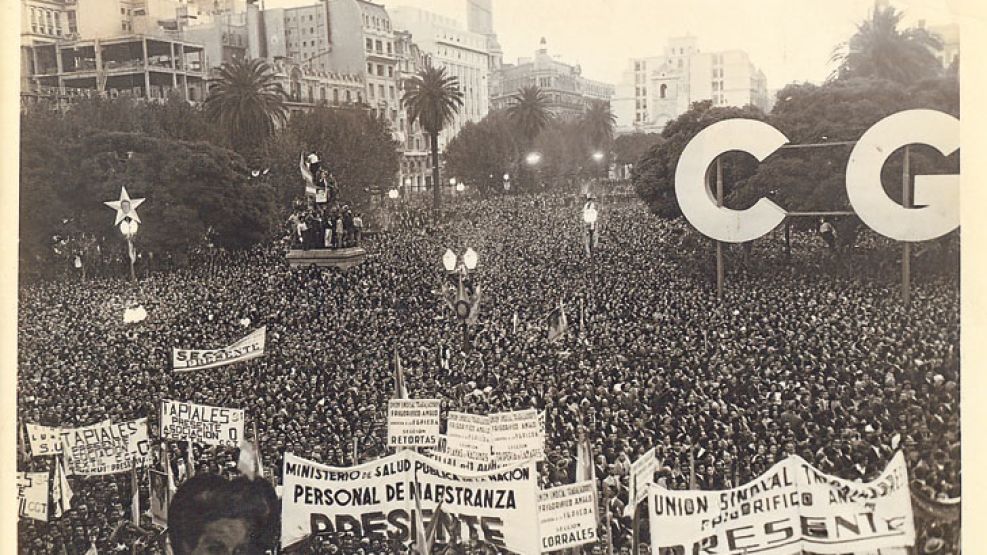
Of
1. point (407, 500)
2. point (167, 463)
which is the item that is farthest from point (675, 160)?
point (167, 463)

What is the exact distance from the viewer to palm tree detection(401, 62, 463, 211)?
4.43m

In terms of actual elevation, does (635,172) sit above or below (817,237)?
above

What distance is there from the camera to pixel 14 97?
4.53m

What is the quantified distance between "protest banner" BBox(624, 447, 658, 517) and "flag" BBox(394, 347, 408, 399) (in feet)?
3.62

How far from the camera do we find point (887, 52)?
3.75 meters

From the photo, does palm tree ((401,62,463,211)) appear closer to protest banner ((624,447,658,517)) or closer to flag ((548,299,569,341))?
flag ((548,299,569,341))

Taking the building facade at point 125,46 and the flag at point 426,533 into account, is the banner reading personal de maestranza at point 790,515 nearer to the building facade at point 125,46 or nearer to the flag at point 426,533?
the flag at point 426,533

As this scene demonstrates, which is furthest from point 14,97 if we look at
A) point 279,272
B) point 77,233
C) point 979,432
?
point 979,432

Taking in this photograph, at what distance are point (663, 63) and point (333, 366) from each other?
81.9 inches

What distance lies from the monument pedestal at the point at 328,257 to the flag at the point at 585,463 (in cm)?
143

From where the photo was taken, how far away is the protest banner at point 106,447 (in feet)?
15.0

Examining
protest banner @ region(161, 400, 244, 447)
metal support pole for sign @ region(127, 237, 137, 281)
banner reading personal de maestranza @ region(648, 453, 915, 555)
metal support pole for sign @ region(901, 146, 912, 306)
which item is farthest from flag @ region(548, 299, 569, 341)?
metal support pole for sign @ region(127, 237, 137, 281)

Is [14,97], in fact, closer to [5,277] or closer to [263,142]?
[5,277]

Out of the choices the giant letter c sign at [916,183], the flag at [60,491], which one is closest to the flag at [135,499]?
the flag at [60,491]
